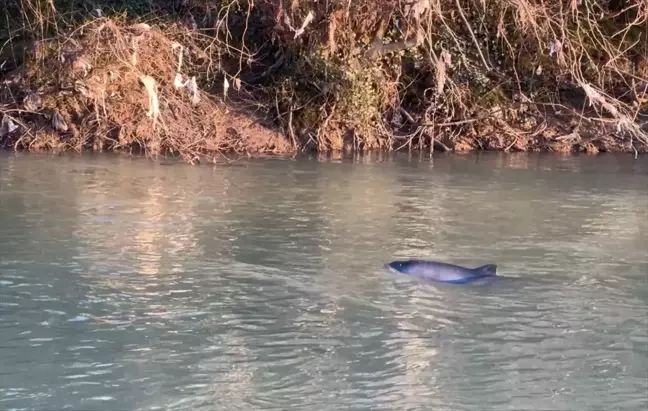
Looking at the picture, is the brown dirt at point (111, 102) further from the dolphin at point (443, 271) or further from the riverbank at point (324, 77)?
the dolphin at point (443, 271)

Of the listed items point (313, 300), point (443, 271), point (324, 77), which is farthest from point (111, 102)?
point (313, 300)

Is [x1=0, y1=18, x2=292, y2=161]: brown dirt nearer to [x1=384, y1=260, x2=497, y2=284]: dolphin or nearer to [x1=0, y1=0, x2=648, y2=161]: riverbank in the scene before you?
[x1=0, y1=0, x2=648, y2=161]: riverbank

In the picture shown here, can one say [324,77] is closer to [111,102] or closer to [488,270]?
[111,102]

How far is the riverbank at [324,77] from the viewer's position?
11.5 meters

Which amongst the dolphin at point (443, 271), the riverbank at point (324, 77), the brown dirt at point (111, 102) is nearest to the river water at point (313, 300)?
the dolphin at point (443, 271)

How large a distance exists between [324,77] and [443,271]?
24.5 ft

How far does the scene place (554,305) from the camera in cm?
477

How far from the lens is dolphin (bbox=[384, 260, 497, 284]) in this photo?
5156mm


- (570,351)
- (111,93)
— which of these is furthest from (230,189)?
(570,351)

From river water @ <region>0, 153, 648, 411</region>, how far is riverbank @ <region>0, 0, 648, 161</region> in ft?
10.7

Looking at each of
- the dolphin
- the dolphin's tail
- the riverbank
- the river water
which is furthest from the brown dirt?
the dolphin's tail

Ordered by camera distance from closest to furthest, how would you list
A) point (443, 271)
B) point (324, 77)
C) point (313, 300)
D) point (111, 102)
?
point (313, 300), point (443, 271), point (111, 102), point (324, 77)

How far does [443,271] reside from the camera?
205 inches

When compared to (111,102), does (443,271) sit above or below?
below
